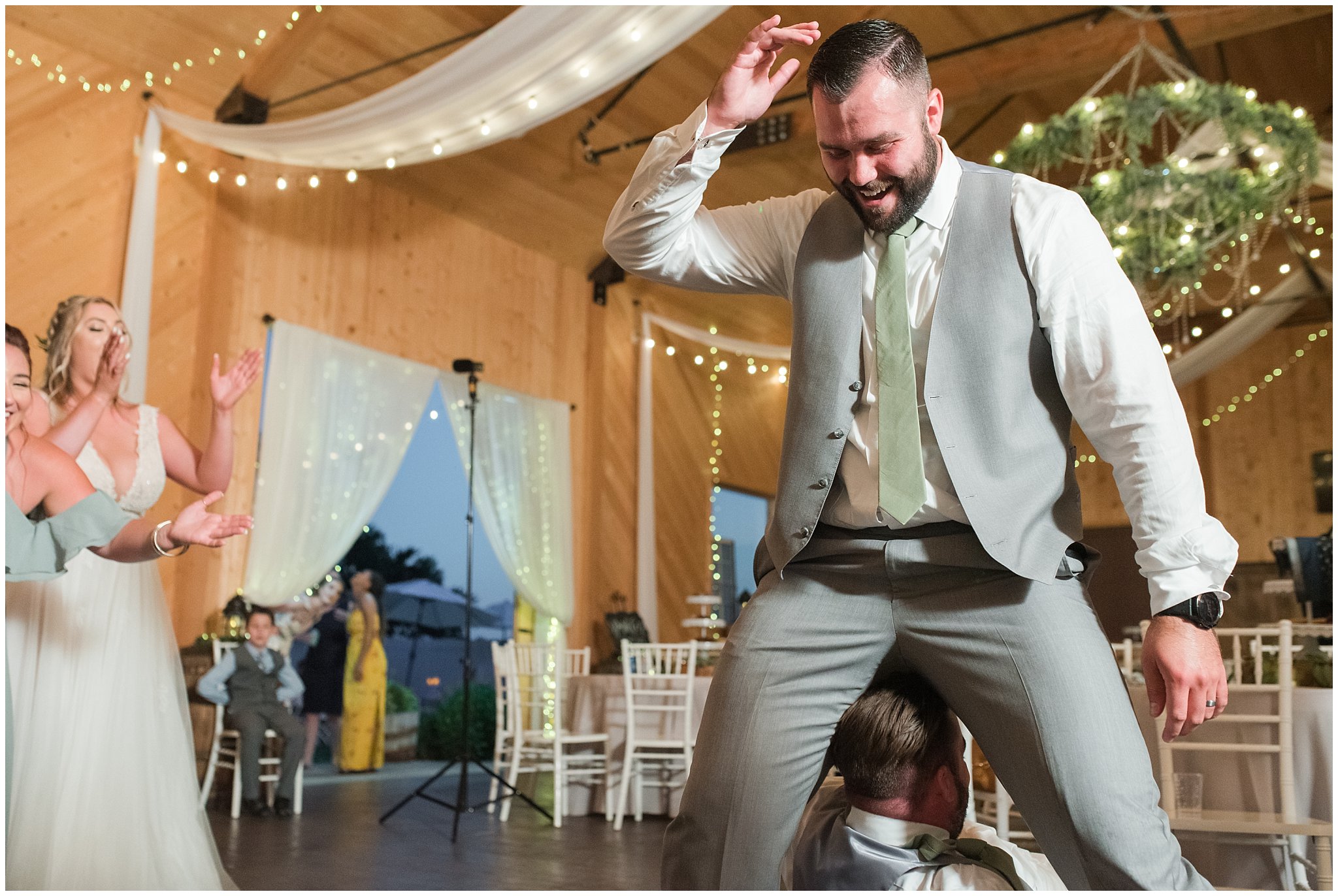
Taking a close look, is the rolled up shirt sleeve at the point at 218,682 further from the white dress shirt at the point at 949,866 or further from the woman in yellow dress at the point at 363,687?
the white dress shirt at the point at 949,866

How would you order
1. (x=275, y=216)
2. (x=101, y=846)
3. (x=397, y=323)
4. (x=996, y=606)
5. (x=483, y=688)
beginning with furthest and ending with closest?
(x=483, y=688)
(x=397, y=323)
(x=275, y=216)
(x=101, y=846)
(x=996, y=606)

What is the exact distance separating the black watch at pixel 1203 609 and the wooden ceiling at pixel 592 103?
4828 mm

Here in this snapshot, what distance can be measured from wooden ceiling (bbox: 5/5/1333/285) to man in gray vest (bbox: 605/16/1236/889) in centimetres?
460

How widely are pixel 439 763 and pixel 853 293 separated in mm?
8297

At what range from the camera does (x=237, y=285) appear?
7012mm

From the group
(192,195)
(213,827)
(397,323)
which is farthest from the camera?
(397,323)

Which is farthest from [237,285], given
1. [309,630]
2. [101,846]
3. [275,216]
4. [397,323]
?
[101,846]

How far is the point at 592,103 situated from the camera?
7723mm

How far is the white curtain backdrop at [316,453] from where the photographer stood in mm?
6926

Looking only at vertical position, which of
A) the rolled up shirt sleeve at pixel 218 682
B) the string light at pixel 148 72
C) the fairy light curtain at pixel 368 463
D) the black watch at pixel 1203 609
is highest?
the string light at pixel 148 72

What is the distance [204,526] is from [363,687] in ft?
20.1

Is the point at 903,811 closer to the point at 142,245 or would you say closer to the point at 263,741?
the point at 263,741

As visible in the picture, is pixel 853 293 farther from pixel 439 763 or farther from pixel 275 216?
pixel 439 763

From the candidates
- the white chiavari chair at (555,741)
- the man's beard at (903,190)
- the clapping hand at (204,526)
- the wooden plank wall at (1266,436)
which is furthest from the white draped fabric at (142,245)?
the wooden plank wall at (1266,436)
